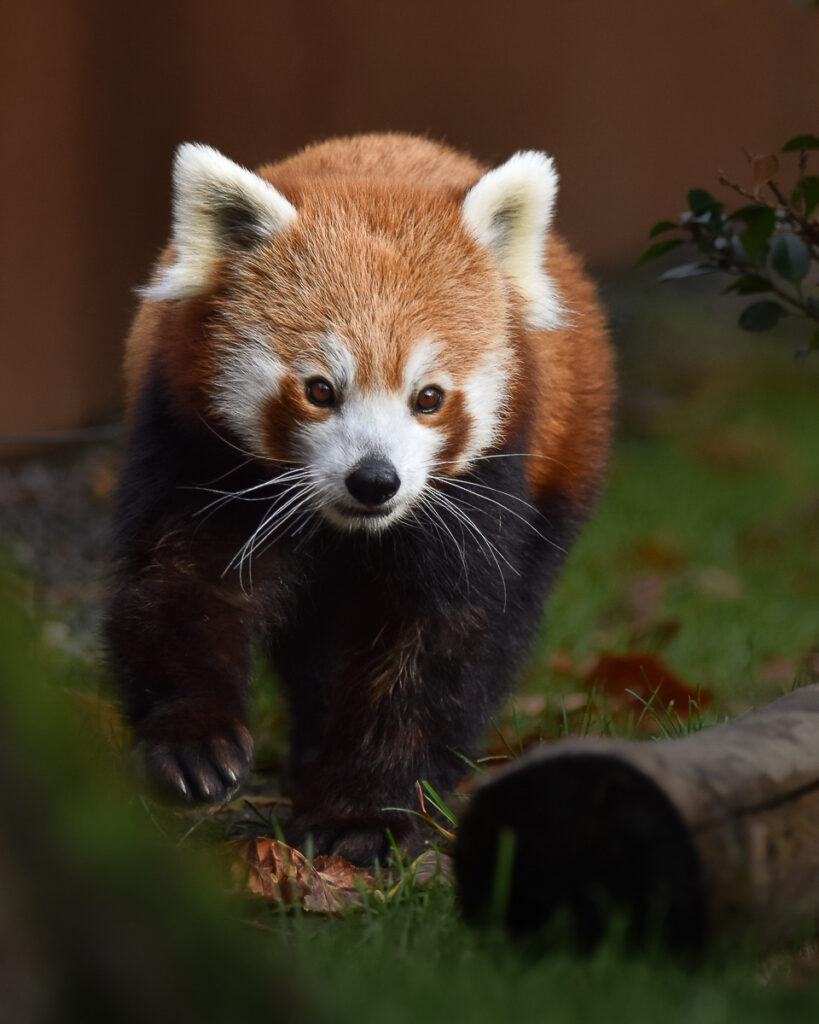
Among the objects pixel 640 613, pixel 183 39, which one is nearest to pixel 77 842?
pixel 640 613

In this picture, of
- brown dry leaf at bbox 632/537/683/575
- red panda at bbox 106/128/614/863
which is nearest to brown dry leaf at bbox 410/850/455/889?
red panda at bbox 106/128/614/863

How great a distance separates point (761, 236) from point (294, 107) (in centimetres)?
407

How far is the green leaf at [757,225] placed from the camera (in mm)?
2986

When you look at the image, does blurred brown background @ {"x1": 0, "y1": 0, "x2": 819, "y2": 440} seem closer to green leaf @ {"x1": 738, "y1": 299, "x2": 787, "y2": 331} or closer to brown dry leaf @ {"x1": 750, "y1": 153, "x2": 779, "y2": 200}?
green leaf @ {"x1": 738, "y1": 299, "x2": 787, "y2": 331}

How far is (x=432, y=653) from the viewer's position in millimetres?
3102

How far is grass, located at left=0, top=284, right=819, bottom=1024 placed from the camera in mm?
1393

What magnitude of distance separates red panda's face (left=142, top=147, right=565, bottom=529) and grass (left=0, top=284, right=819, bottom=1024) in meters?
0.75

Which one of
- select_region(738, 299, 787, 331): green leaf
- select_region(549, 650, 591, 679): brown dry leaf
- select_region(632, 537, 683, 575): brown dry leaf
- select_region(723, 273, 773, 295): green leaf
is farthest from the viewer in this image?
select_region(632, 537, 683, 575): brown dry leaf

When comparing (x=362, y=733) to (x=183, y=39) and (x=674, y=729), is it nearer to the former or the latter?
(x=674, y=729)

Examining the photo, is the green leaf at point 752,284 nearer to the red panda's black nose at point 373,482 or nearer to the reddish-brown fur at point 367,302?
the reddish-brown fur at point 367,302

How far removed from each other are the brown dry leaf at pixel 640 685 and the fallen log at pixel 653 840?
4.64ft

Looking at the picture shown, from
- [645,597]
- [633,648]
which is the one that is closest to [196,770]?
[633,648]

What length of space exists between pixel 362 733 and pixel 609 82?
6025 millimetres

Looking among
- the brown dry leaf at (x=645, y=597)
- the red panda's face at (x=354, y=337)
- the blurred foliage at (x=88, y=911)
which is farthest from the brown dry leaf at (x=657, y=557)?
the blurred foliage at (x=88, y=911)
